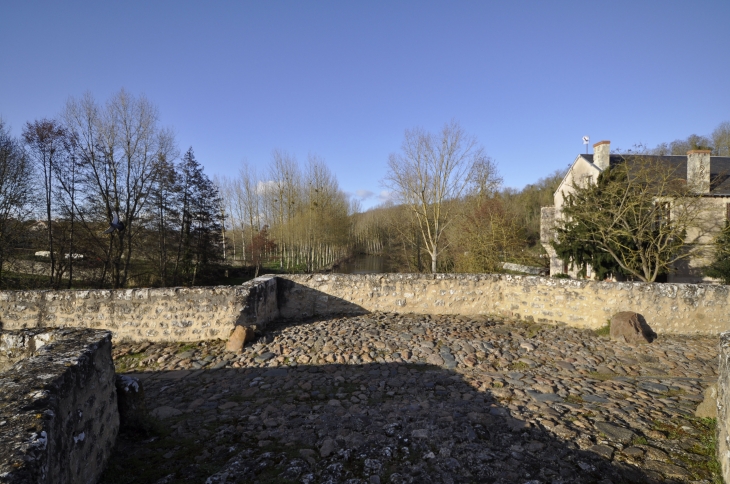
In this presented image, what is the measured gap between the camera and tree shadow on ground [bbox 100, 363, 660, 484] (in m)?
3.38

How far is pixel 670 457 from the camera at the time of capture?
3.60 metres

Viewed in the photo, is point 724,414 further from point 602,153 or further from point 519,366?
point 602,153

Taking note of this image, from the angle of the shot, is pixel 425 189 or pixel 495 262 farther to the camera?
pixel 425 189

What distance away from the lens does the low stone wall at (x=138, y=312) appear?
27.0 feet

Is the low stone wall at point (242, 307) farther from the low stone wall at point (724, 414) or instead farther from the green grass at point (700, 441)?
the low stone wall at point (724, 414)

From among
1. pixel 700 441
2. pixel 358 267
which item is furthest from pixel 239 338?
pixel 358 267

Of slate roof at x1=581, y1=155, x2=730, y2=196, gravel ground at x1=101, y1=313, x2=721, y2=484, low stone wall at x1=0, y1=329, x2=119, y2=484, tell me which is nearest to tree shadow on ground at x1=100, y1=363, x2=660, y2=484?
gravel ground at x1=101, y1=313, x2=721, y2=484

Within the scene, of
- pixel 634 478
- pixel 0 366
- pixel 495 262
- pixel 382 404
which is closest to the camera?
pixel 634 478

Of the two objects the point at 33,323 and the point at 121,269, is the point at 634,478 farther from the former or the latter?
the point at 121,269

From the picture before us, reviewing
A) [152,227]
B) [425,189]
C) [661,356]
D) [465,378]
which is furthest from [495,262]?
[152,227]

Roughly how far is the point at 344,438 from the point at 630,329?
7.20 m

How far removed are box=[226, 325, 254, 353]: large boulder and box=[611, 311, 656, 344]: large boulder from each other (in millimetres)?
8037

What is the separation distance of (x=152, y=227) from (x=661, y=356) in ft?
77.4

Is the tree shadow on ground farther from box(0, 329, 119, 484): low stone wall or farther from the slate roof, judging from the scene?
the slate roof
